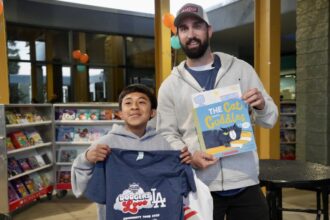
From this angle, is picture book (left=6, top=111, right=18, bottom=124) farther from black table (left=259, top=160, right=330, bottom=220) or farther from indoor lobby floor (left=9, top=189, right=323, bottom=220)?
black table (left=259, top=160, right=330, bottom=220)

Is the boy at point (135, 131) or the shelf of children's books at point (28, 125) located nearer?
the boy at point (135, 131)

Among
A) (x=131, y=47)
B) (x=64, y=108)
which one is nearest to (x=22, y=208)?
(x=64, y=108)

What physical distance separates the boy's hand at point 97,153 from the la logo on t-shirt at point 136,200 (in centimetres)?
20

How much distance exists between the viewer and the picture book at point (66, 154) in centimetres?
527

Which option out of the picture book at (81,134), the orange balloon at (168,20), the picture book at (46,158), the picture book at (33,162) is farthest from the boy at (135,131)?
the orange balloon at (168,20)

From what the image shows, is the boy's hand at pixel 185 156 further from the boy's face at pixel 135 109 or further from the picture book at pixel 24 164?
the picture book at pixel 24 164

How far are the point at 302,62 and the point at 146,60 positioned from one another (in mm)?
7014

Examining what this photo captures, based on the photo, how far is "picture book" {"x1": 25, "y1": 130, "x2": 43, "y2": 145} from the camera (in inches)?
192

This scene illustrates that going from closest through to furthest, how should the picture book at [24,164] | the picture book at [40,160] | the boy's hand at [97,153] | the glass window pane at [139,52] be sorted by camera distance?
the boy's hand at [97,153] → the picture book at [24,164] → the picture book at [40,160] → the glass window pane at [139,52]

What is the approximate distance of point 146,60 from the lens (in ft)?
38.1

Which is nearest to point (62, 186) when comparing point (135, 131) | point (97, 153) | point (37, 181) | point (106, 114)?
point (37, 181)

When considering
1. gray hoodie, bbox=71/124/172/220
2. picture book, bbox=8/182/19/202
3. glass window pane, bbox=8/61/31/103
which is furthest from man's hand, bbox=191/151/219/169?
glass window pane, bbox=8/61/31/103

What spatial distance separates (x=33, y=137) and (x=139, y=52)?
7.10m

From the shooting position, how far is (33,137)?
195 inches
